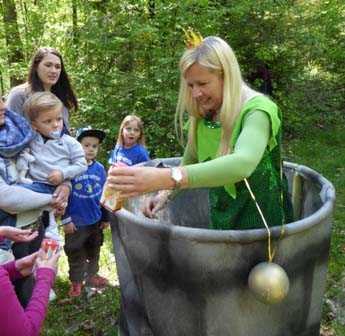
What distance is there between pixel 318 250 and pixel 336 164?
4.36 metres

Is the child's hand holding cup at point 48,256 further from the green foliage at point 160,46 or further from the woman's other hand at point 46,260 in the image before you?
the green foliage at point 160,46

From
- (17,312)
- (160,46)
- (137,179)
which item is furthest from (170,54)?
(17,312)

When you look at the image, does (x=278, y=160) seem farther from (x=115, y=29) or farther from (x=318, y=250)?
(x=115, y=29)

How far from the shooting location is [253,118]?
6.02 ft

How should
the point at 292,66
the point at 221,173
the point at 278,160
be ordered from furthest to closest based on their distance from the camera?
the point at 292,66 → the point at 278,160 → the point at 221,173

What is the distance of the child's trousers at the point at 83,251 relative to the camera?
342cm

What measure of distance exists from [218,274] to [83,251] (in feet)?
5.56

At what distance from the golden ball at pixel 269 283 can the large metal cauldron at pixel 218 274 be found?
123 millimetres

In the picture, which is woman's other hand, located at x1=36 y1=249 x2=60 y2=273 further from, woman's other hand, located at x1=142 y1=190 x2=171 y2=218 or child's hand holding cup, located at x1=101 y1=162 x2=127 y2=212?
woman's other hand, located at x1=142 y1=190 x2=171 y2=218

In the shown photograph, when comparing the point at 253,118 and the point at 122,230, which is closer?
the point at 253,118

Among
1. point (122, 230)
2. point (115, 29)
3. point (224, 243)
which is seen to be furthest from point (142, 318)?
point (115, 29)

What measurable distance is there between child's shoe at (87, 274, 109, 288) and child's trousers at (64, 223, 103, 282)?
29 mm

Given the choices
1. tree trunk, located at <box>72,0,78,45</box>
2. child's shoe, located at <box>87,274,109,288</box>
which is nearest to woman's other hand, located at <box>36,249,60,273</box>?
child's shoe, located at <box>87,274,109,288</box>

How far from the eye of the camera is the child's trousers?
342cm
